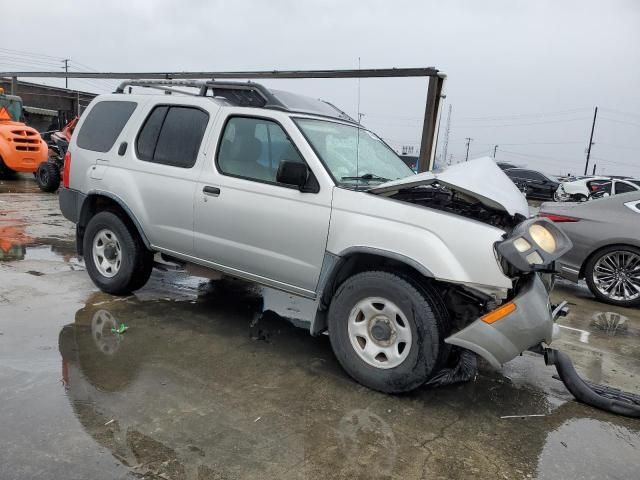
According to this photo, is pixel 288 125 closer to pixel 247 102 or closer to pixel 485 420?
pixel 247 102

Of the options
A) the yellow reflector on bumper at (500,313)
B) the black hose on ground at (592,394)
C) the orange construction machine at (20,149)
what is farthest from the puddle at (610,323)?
the orange construction machine at (20,149)

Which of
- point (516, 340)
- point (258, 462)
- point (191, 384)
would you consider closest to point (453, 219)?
point (516, 340)

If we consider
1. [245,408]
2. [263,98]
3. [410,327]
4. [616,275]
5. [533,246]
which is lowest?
[245,408]

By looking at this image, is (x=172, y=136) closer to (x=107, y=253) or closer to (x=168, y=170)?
(x=168, y=170)

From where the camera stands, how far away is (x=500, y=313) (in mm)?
3109

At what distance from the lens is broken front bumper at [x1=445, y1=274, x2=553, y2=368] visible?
3.11 meters

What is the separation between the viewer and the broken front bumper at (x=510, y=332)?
3107 millimetres

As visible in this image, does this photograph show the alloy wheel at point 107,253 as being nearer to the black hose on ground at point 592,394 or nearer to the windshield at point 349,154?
the windshield at point 349,154

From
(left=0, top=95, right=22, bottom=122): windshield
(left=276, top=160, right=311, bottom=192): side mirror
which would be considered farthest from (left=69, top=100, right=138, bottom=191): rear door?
(left=0, top=95, right=22, bottom=122): windshield

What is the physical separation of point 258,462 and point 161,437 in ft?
1.93

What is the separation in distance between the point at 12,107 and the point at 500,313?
15714mm

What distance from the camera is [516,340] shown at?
3.13 metres

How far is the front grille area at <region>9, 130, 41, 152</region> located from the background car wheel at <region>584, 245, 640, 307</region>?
1348cm

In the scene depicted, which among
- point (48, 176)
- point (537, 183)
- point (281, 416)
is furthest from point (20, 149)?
point (537, 183)
